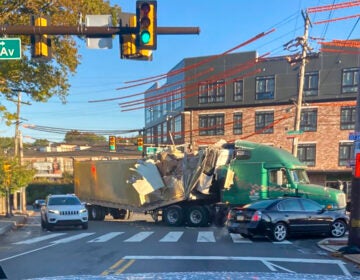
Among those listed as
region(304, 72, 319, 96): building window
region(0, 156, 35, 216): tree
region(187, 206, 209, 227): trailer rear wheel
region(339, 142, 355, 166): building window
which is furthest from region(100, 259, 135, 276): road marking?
region(304, 72, 319, 96): building window

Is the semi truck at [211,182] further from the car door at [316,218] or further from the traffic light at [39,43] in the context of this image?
the traffic light at [39,43]

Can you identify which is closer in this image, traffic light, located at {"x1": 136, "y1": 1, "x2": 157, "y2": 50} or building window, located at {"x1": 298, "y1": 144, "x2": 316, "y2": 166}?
traffic light, located at {"x1": 136, "y1": 1, "x2": 157, "y2": 50}

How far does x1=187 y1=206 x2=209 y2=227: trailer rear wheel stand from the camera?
789 inches

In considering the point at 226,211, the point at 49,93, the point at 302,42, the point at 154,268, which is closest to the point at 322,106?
the point at 302,42

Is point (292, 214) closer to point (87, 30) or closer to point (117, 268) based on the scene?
point (117, 268)

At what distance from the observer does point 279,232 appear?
45.0ft

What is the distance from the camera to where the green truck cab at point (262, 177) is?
1848 centimetres

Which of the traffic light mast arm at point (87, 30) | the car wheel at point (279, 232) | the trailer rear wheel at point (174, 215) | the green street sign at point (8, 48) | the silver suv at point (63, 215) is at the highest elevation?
the traffic light mast arm at point (87, 30)

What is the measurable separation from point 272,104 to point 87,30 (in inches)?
1295

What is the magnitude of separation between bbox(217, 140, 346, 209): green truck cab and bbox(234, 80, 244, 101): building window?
23193 millimetres

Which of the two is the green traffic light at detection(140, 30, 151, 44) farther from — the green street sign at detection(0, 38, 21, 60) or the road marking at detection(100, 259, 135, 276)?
the road marking at detection(100, 259, 135, 276)

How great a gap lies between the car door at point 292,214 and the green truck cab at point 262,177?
4038mm

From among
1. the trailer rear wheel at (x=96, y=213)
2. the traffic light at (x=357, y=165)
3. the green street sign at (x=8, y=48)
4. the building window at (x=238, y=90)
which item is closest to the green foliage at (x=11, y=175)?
the trailer rear wheel at (x=96, y=213)

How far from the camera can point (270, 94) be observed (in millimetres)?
41625
